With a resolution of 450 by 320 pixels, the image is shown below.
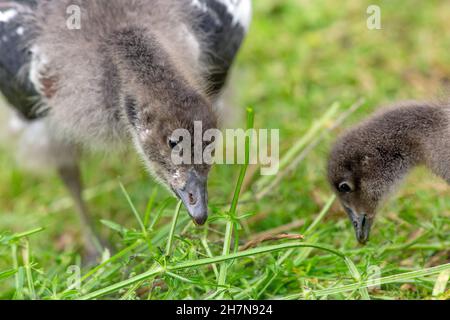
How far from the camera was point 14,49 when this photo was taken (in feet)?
10.3

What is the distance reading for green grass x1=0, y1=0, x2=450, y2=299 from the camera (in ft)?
8.87

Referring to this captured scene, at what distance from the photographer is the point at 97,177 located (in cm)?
432

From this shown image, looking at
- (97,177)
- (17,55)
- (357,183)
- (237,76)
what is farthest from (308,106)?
(17,55)

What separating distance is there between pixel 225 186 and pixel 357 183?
37.9 inches

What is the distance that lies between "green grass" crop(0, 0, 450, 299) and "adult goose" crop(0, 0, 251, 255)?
0.81 ft

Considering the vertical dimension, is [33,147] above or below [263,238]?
above

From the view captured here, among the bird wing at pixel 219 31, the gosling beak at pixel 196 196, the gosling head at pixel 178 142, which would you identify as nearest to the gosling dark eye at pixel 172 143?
the gosling head at pixel 178 142

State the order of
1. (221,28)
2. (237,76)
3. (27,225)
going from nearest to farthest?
(221,28)
(27,225)
(237,76)

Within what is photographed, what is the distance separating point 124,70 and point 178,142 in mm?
420

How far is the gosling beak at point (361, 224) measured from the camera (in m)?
2.99

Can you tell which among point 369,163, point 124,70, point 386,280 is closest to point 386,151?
point 369,163

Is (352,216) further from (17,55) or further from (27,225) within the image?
(27,225)

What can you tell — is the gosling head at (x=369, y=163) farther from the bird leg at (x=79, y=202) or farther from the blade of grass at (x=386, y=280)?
the bird leg at (x=79, y=202)

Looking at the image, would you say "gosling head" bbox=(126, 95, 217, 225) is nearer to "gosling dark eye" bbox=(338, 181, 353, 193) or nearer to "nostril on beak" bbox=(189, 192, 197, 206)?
"nostril on beak" bbox=(189, 192, 197, 206)
